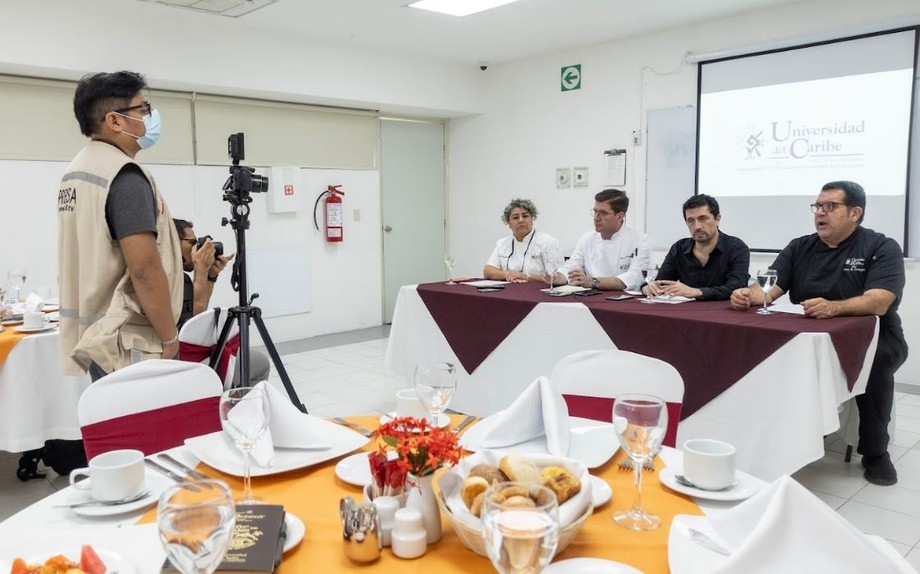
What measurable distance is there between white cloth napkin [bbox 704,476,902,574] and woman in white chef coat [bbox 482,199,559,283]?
12.2 ft

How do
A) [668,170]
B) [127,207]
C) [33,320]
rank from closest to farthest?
[127,207], [33,320], [668,170]

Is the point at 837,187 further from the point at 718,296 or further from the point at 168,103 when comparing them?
the point at 168,103

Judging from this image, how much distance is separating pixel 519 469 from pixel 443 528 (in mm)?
165

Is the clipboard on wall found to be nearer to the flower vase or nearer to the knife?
the knife

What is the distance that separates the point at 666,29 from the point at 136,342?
16.4 feet

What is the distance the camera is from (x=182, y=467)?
1.37m

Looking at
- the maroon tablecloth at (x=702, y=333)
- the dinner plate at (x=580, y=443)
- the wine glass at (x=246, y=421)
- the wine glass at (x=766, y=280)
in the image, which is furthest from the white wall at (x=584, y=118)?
the wine glass at (x=246, y=421)

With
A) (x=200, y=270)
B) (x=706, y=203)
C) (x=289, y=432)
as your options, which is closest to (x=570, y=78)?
(x=706, y=203)

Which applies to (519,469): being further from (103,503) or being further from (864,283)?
(864,283)

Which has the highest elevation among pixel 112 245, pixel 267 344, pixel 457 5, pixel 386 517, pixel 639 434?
pixel 457 5

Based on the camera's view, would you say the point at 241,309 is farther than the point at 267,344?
No

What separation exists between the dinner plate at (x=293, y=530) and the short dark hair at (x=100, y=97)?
1.74 meters

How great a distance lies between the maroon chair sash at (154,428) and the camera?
1.64 meters

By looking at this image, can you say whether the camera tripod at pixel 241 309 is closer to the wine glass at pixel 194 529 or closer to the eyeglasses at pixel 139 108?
the eyeglasses at pixel 139 108
